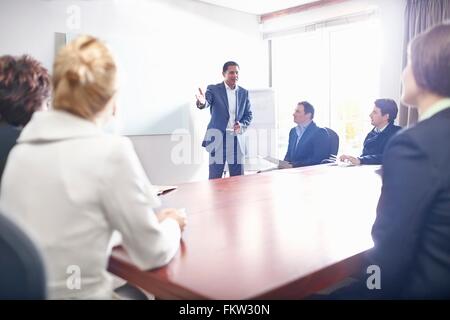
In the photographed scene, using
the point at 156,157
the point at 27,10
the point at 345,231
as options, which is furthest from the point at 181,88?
the point at 345,231

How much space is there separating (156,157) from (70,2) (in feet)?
6.07

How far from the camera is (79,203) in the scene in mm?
825

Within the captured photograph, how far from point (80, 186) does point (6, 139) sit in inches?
25.9

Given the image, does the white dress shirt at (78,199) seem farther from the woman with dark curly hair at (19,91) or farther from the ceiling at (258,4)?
the ceiling at (258,4)

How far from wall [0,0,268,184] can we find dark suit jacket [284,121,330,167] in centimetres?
165

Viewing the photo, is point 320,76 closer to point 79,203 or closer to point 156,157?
point 156,157

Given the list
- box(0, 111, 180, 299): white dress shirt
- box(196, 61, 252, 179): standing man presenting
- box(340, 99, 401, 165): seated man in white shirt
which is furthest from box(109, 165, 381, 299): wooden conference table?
box(196, 61, 252, 179): standing man presenting

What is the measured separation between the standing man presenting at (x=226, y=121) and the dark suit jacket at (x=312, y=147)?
88 cm

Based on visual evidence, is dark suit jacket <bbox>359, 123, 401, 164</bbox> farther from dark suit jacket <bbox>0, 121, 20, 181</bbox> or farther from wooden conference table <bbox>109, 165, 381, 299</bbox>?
dark suit jacket <bbox>0, 121, 20, 181</bbox>

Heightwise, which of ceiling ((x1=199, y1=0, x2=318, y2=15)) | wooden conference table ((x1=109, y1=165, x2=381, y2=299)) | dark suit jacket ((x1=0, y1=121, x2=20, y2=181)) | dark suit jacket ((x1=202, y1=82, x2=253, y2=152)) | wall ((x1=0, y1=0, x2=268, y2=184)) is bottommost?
wooden conference table ((x1=109, y1=165, x2=381, y2=299))

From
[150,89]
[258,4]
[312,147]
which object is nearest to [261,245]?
[312,147]

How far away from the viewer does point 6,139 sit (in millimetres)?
1304

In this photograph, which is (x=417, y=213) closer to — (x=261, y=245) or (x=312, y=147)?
(x=261, y=245)

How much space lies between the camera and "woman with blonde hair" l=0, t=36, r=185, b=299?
0.82 m
